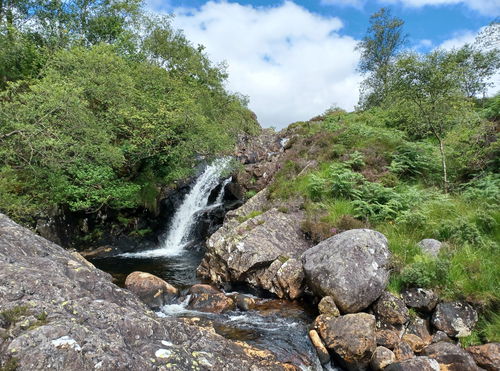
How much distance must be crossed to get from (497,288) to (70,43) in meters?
26.1

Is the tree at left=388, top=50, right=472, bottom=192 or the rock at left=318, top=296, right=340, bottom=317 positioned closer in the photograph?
the rock at left=318, top=296, right=340, bottom=317

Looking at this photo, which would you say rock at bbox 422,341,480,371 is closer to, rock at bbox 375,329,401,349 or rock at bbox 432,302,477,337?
rock at bbox 375,329,401,349

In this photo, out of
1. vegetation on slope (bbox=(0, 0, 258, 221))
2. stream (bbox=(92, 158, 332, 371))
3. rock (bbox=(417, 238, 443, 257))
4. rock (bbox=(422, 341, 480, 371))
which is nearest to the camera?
rock (bbox=(422, 341, 480, 371))

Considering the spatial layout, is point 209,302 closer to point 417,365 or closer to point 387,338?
point 387,338

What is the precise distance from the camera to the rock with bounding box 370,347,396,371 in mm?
6035

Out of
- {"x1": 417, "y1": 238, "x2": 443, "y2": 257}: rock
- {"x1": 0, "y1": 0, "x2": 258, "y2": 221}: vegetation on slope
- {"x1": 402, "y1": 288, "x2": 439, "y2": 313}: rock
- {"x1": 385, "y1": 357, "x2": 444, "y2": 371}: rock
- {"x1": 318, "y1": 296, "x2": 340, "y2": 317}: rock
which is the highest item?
{"x1": 0, "y1": 0, "x2": 258, "y2": 221}: vegetation on slope

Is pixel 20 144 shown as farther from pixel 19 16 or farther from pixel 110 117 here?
pixel 19 16

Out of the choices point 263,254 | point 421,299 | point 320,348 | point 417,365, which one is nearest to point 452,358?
point 417,365

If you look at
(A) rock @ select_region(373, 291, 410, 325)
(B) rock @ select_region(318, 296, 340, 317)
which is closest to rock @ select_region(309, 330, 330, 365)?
(B) rock @ select_region(318, 296, 340, 317)

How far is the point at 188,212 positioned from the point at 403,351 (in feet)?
53.2

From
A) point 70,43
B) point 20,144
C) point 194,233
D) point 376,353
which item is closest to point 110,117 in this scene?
point 20,144

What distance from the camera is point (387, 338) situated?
6707 mm

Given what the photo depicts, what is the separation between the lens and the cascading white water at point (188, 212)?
17703mm

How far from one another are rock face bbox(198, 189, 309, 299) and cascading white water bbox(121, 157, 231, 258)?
21.5ft
